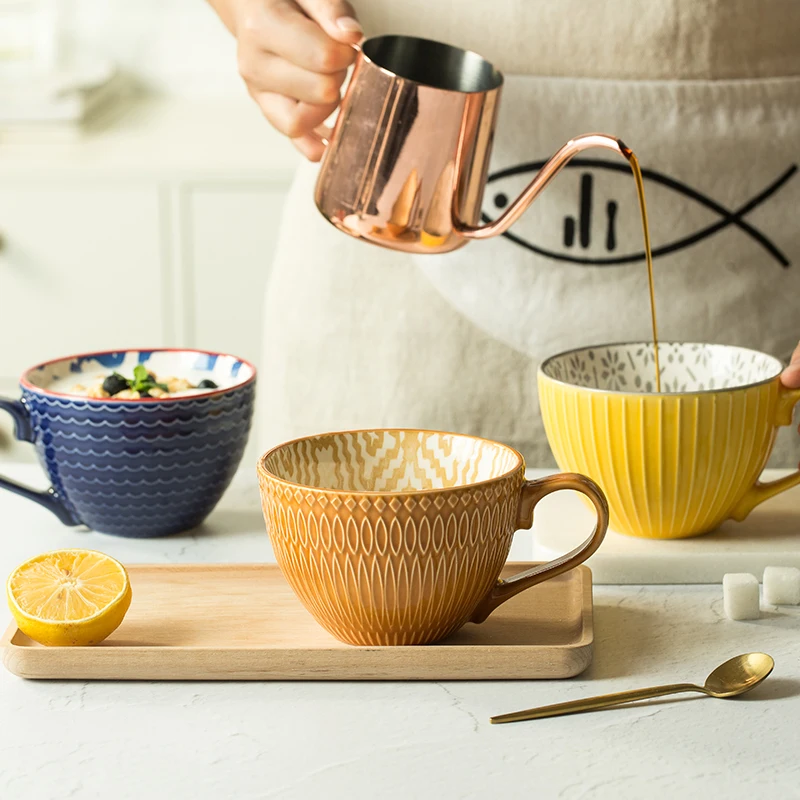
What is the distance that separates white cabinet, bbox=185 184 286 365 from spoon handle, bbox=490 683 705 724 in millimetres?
1440

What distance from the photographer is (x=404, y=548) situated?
54 cm

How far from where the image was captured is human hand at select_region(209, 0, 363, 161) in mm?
845

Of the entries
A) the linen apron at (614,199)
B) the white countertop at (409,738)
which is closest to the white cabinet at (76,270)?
the linen apron at (614,199)

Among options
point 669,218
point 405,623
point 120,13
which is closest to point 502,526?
point 405,623

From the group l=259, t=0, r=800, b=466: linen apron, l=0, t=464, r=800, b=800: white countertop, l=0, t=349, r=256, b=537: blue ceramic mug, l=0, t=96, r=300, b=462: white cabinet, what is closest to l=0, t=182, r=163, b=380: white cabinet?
l=0, t=96, r=300, b=462: white cabinet

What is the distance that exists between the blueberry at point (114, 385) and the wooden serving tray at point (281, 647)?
0.15m

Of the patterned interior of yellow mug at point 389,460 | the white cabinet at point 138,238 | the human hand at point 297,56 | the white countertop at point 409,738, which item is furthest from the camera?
the white cabinet at point 138,238

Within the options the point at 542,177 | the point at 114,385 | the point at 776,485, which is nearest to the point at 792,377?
the point at 776,485

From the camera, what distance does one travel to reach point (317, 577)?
553 millimetres

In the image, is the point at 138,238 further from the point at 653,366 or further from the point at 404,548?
the point at 404,548

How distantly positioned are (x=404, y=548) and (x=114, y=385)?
29cm

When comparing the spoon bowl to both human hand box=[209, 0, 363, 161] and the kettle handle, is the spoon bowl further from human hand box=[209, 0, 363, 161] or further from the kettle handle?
human hand box=[209, 0, 363, 161]

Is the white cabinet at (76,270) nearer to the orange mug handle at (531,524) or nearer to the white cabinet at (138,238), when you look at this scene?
the white cabinet at (138,238)

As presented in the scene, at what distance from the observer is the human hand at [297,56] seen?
84 cm
